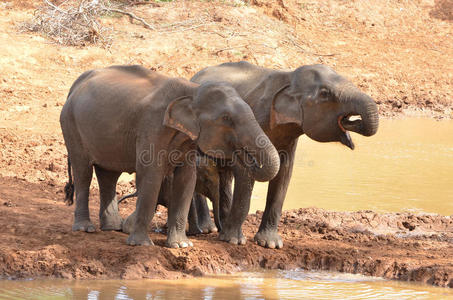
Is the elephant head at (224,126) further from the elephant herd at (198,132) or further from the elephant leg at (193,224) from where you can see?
the elephant leg at (193,224)

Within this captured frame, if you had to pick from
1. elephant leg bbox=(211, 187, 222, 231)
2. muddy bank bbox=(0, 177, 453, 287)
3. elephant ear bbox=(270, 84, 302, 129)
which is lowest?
muddy bank bbox=(0, 177, 453, 287)

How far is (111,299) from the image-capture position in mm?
6332

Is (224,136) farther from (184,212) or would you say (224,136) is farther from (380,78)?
(380,78)

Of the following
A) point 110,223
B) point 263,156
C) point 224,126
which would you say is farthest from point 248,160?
point 110,223

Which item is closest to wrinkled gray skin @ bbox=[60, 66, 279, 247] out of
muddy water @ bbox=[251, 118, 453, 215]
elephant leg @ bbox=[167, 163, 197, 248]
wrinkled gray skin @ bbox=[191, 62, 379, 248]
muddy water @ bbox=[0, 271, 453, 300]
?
elephant leg @ bbox=[167, 163, 197, 248]

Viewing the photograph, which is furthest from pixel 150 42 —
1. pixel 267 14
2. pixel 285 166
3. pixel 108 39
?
pixel 285 166

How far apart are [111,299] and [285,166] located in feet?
8.08

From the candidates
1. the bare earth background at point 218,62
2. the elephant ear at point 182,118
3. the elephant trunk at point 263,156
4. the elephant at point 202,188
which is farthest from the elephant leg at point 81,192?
the elephant trunk at point 263,156

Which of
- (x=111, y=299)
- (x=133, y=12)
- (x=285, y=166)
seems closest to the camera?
(x=111, y=299)

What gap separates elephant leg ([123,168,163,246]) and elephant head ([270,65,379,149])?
4.12 feet

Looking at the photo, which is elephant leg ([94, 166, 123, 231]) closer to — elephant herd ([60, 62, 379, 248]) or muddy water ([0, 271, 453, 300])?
elephant herd ([60, 62, 379, 248])

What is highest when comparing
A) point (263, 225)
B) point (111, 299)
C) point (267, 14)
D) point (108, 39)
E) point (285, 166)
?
point (267, 14)

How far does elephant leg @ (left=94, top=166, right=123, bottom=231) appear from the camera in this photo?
8.27 metres

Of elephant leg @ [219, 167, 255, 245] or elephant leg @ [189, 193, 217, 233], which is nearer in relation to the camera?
elephant leg @ [219, 167, 255, 245]
